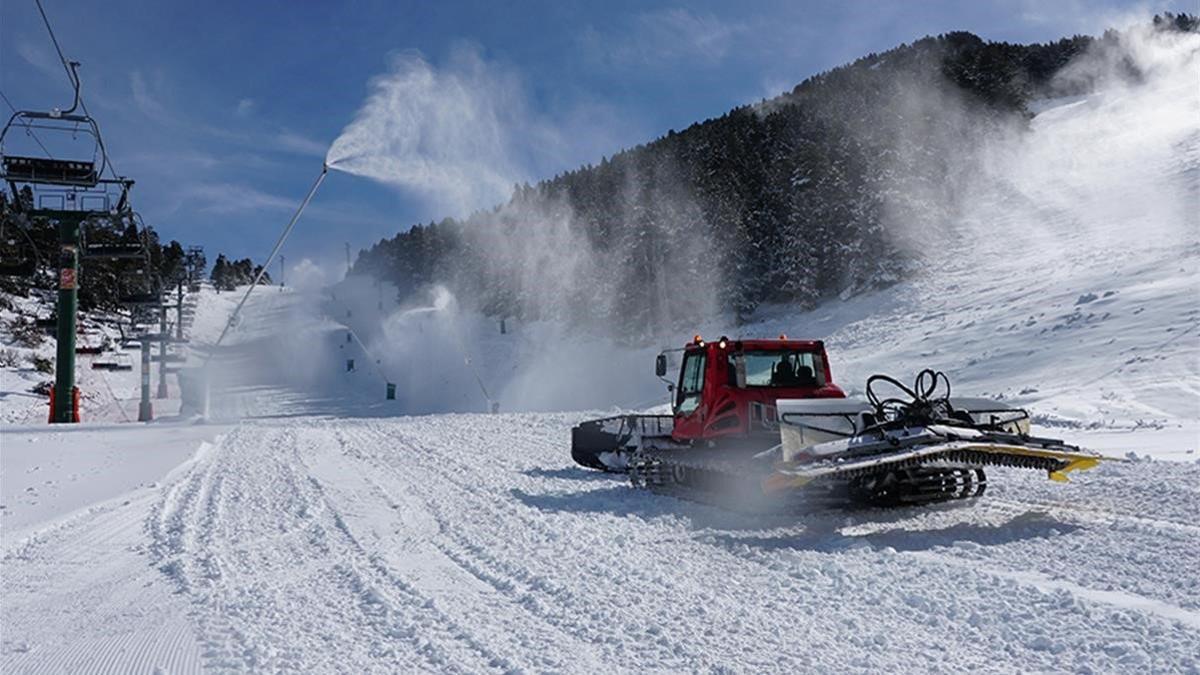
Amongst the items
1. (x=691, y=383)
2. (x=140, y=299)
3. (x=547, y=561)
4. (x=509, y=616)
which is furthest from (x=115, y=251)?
(x=509, y=616)

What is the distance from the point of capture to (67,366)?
28234mm

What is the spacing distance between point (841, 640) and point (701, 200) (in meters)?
56.8

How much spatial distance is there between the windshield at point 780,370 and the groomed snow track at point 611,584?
2003mm

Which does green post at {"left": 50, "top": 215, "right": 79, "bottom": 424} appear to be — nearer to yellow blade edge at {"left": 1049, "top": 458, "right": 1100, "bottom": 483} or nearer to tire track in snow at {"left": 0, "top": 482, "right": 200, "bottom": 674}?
tire track in snow at {"left": 0, "top": 482, "right": 200, "bottom": 674}

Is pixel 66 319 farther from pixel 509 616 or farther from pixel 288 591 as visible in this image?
pixel 509 616

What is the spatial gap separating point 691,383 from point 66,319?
81.4 feet

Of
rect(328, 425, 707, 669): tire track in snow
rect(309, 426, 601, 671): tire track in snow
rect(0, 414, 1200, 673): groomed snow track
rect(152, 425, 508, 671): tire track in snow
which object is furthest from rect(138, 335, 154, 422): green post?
rect(309, 426, 601, 671): tire track in snow

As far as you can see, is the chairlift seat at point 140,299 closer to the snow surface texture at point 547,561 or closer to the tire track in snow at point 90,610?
the snow surface texture at point 547,561

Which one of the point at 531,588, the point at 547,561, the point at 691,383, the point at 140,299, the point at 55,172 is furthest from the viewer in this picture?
the point at 140,299

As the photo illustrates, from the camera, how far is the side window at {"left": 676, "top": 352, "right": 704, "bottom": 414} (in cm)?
1148

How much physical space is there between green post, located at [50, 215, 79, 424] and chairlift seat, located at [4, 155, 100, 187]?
1.34 m

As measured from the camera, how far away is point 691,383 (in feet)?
38.5

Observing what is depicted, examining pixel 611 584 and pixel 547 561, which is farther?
pixel 547 561

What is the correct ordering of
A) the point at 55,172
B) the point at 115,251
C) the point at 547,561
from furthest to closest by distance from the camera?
the point at 115,251, the point at 55,172, the point at 547,561
